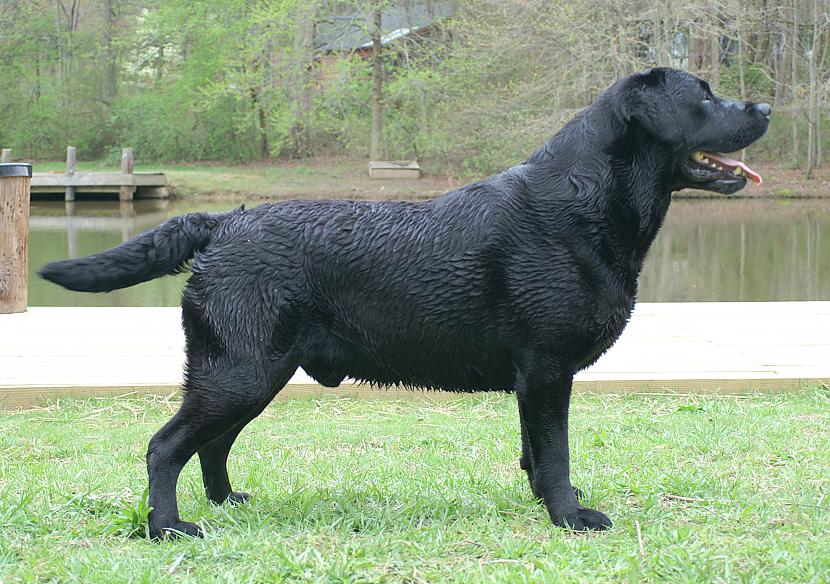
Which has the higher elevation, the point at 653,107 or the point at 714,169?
the point at 653,107

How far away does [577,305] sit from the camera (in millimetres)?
3375

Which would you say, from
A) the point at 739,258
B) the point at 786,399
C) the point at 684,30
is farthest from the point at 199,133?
the point at 786,399

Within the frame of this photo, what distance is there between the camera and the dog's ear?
11.4 ft

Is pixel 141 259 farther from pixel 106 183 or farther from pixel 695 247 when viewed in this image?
→ pixel 106 183

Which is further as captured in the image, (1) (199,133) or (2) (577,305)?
(1) (199,133)

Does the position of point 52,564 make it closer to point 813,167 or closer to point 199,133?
point 813,167

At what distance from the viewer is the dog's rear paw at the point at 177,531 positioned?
326cm

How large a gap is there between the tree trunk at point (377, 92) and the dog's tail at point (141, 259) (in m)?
27.8

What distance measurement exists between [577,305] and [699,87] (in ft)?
3.09

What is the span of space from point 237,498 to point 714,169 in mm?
2204

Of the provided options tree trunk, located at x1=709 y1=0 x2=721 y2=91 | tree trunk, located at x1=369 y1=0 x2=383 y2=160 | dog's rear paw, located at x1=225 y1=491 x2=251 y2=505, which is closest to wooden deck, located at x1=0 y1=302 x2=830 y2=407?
dog's rear paw, located at x1=225 y1=491 x2=251 y2=505

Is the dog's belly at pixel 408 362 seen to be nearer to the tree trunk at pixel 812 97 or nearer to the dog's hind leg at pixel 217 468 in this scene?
the dog's hind leg at pixel 217 468

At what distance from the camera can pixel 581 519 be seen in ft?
11.1

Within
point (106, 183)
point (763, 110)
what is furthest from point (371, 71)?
point (763, 110)
